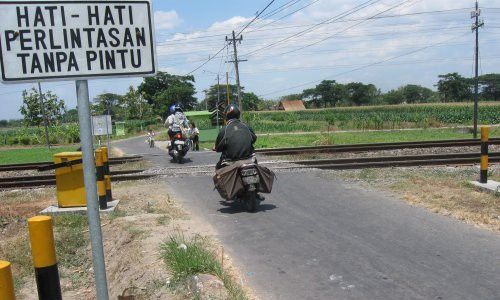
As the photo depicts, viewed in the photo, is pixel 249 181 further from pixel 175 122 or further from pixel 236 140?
pixel 175 122

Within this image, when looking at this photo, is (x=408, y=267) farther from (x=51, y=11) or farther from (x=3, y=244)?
(x=3, y=244)

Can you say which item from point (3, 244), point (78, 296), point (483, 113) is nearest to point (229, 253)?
point (78, 296)

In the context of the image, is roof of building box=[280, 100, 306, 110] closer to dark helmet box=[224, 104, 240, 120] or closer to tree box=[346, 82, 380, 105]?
tree box=[346, 82, 380, 105]

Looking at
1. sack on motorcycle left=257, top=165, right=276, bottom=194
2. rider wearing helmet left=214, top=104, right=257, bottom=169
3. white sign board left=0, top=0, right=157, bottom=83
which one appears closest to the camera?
white sign board left=0, top=0, right=157, bottom=83

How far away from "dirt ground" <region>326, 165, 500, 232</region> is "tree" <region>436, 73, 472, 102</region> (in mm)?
96159

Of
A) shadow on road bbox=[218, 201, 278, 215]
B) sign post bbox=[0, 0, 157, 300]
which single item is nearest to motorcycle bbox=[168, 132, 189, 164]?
shadow on road bbox=[218, 201, 278, 215]

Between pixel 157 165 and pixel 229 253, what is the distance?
976cm

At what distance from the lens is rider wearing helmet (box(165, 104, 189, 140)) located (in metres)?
15.0

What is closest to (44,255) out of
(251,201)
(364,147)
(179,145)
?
(251,201)

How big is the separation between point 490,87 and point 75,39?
112434 millimetres

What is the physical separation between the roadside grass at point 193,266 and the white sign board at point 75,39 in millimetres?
2264

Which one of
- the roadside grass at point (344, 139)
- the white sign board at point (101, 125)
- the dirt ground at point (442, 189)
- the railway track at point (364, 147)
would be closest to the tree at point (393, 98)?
the roadside grass at point (344, 139)

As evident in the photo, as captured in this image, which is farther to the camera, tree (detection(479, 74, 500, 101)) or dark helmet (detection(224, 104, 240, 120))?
tree (detection(479, 74, 500, 101))

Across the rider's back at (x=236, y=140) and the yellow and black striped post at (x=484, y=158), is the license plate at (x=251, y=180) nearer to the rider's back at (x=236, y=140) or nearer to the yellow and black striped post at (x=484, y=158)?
the rider's back at (x=236, y=140)
